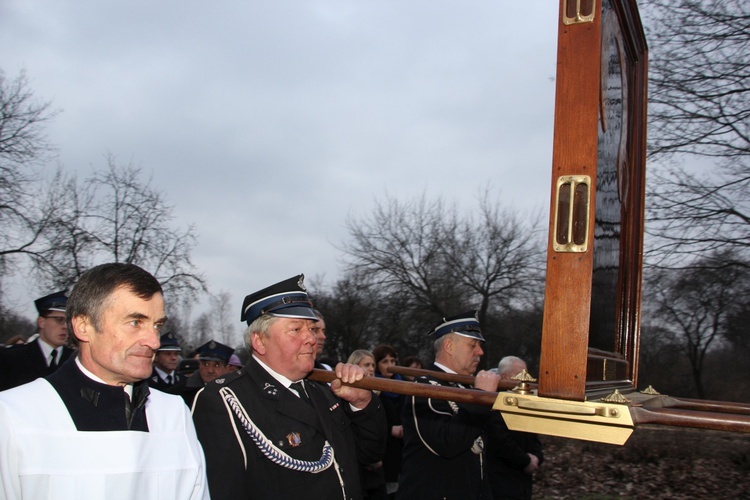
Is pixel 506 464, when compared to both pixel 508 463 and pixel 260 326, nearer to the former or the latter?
pixel 508 463

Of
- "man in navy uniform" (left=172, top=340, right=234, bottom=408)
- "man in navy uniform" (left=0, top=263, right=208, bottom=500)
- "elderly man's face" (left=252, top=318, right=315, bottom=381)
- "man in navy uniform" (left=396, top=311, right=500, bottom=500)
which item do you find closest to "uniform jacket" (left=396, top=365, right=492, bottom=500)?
"man in navy uniform" (left=396, top=311, right=500, bottom=500)

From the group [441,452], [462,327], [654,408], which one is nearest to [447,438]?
[441,452]

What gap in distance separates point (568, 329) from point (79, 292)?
152 centimetres

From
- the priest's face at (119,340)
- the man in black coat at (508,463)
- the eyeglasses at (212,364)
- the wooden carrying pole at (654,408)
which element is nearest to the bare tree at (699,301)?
the man in black coat at (508,463)

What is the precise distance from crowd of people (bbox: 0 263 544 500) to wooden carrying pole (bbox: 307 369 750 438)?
0.57ft

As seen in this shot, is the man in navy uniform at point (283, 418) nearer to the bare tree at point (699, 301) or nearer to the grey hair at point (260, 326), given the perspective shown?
the grey hair at point (260, 326)

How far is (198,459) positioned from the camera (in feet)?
7.40

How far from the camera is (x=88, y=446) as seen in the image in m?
1.94

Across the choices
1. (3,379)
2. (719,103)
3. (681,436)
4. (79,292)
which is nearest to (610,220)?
(79,292)

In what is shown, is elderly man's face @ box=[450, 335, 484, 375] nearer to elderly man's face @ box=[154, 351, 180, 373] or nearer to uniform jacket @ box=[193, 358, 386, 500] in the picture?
uniform jacket @ box=[193, 358, 386, 500]

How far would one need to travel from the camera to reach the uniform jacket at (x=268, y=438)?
265cm

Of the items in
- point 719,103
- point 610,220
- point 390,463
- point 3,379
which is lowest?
point 390,463

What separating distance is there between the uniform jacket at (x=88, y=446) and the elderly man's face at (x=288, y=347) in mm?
874

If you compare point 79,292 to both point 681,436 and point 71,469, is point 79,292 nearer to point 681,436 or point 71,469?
point 71,469
